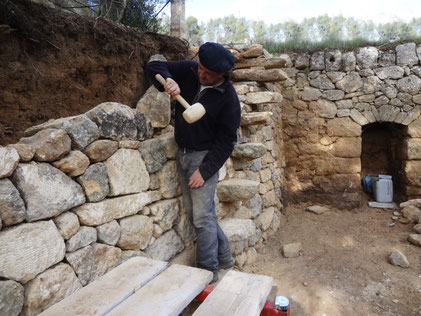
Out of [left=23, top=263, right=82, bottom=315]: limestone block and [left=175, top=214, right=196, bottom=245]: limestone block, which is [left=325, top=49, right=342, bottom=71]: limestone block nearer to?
[left=175, top=214, right=196, bottom=245]: limestone block

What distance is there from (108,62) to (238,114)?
1113mm

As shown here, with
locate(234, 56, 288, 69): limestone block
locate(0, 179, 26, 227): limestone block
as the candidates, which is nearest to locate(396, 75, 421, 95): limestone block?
locate(234, 56, 288, 69): limestone block

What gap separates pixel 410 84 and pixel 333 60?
1453 mm

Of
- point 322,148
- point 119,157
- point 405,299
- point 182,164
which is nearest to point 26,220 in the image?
point 119,157

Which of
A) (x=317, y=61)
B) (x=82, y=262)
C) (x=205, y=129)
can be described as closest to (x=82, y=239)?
(x=82, y=262)

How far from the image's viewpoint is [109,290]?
4.65 ft

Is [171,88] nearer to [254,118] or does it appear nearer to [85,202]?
[85,202]

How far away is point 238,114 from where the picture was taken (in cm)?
230

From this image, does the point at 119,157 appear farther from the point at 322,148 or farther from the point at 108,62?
the point at 322,148

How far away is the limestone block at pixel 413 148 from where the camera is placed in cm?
570

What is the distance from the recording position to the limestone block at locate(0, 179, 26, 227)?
1.34 metres

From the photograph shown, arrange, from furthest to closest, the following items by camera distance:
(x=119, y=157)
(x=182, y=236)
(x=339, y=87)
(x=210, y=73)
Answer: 1. (x=339, y=87)
2. (x=182, y=236)
3. (x=210, y=73)
4. (x=119, y=157)

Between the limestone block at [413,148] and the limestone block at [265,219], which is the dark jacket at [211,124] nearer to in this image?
the limestone block at [265,219]

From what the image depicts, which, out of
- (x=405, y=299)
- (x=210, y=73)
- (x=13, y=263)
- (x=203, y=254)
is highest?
(x=210, y=73)
